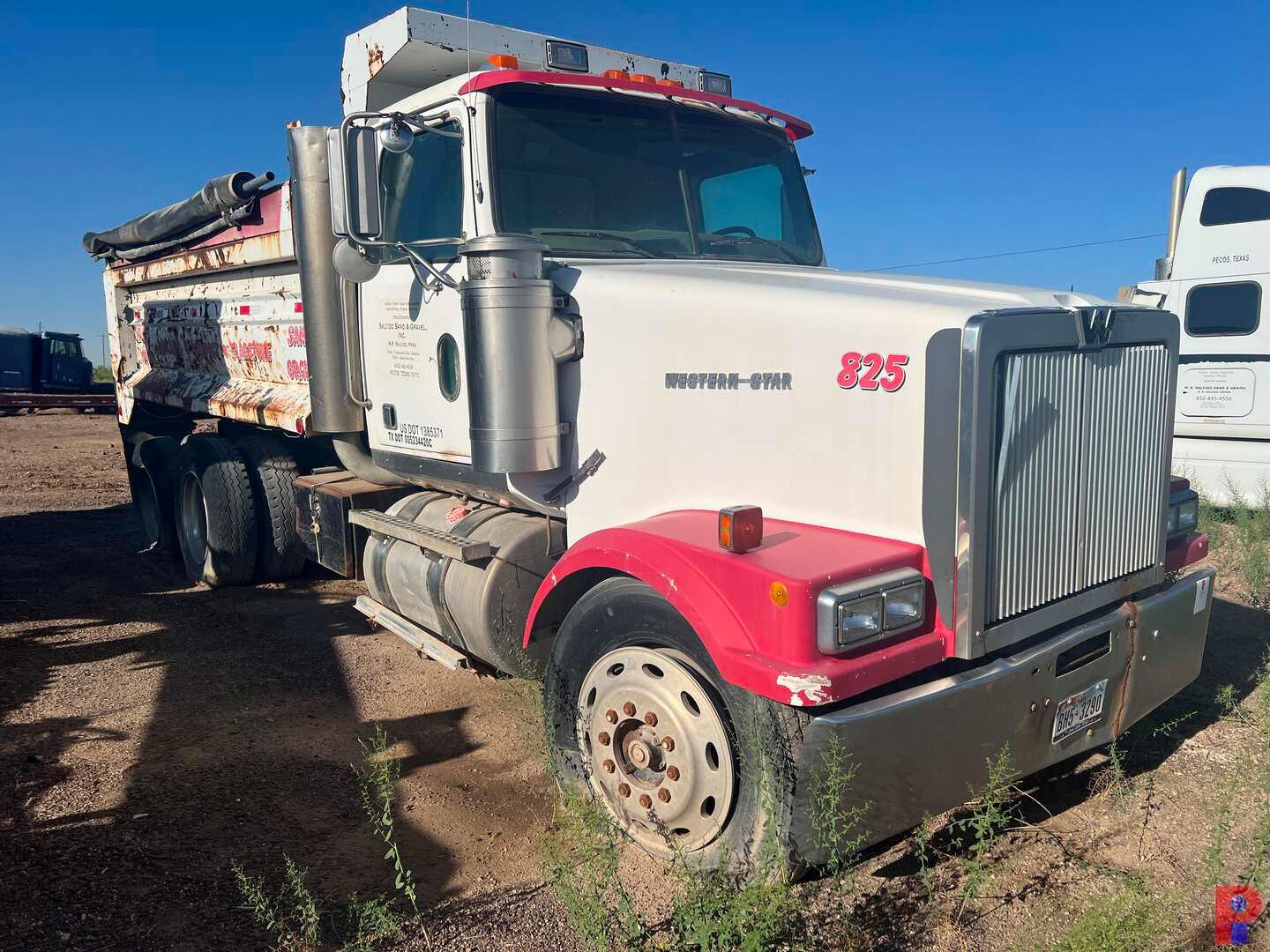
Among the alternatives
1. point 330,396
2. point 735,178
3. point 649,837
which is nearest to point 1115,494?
point 649,837

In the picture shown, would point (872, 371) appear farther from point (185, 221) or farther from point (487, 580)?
point (185, 221)

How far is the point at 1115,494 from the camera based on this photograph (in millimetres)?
3406

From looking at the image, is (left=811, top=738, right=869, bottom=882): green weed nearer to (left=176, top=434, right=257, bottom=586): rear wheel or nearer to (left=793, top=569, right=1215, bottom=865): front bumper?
(left=793, top=569, right=1215, bottom=865): front bumper

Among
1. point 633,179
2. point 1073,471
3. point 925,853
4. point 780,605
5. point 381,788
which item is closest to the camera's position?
point 780,605

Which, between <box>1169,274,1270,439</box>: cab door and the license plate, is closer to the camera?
the license plate

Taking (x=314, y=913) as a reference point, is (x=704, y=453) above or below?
above

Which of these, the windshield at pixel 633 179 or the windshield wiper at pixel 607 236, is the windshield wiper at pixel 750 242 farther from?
the windshield wiper at pixel 607 236

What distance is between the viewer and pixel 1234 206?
8.63m

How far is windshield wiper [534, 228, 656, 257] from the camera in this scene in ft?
13.7

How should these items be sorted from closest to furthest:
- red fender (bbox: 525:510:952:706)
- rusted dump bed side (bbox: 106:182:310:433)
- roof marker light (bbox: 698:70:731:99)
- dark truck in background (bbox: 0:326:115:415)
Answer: red fender (bbox: 525:510:952:706), roof marker light (bbox: 698:70:731:99), rusted dump bed side (bbox: 106:182:310:433), dark truck in background (bbox: 0:326:115:415)

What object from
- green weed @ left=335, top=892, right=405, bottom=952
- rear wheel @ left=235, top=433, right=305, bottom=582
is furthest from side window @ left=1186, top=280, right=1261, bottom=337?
green weed @ left=335, top=892, right=405, bottom=952

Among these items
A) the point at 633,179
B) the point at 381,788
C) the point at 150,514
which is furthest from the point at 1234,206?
the point at 150,514

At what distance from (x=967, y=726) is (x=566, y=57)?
358cm

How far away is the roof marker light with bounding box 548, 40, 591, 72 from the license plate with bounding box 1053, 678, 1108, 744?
3.56m
